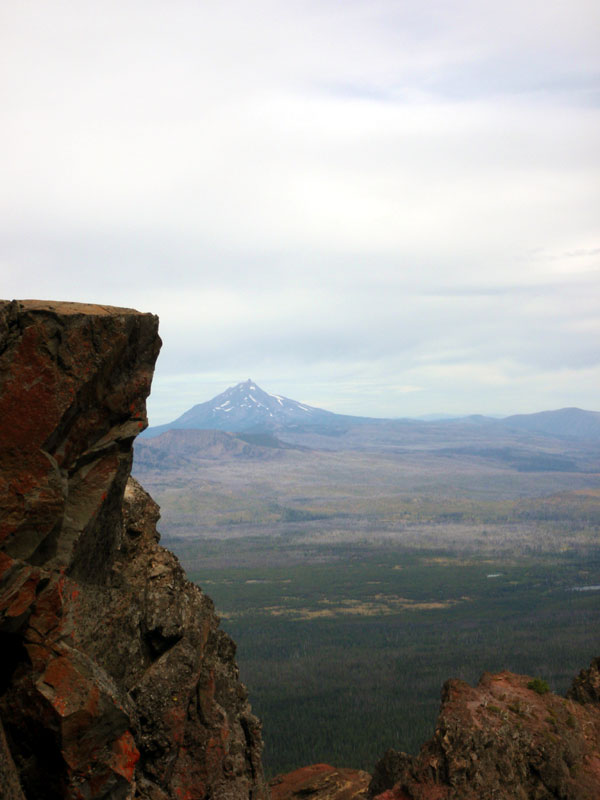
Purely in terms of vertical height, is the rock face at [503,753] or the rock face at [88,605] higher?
the rock face at [88,605]

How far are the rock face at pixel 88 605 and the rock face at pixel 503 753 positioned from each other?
16083 millimetres

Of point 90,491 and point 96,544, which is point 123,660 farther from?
point 90,491

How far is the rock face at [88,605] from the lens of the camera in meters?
19.1

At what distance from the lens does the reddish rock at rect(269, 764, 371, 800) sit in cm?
5125

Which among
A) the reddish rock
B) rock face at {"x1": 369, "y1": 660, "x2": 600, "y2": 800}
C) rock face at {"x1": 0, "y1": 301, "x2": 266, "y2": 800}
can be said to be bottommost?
the reddish rock

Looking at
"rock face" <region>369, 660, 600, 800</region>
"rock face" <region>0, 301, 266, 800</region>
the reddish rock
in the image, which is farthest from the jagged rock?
"rock face" <region>0, 301, 266, 800</region>

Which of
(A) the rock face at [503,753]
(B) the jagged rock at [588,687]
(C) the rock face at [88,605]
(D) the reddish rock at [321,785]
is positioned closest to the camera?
(C) the rock face at [88,605]

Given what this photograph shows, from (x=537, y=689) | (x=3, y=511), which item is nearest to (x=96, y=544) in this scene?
(x=3, y=511)

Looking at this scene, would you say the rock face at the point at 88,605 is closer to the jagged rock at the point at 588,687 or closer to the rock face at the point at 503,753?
the rock face at the point at 503,753

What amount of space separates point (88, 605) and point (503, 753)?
27.7m

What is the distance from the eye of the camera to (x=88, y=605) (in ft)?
72.2

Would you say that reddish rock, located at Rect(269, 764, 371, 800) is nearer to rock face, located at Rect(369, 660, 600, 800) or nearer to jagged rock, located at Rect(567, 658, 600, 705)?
rock face, located at Rect(369, 660, 600, 800)

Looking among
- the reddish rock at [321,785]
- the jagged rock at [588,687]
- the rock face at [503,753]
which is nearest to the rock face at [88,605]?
the rock face at [503,753]

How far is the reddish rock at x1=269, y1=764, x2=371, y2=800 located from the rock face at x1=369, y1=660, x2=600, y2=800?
11733 millimetres
